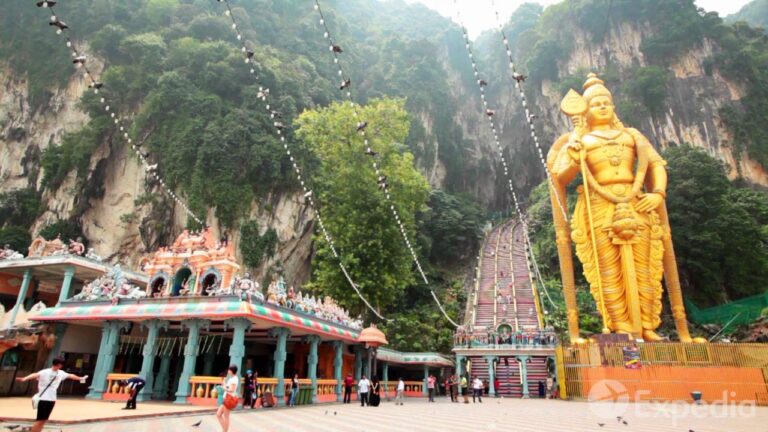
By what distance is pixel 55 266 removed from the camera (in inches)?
647

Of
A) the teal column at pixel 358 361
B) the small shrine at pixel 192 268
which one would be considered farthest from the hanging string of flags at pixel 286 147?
the small shrine at pixel 192 268

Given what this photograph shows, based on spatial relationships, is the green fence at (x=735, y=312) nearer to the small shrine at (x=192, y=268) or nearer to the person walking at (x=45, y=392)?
the small shrine at (x=192, y=268)

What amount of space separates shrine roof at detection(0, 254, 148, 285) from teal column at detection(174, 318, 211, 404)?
6077mm

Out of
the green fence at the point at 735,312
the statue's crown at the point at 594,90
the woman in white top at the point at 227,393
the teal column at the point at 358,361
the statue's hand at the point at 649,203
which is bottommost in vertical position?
the woman in white top at the point at 227,393

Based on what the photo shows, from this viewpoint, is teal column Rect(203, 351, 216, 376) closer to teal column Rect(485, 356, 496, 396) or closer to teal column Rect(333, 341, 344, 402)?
teal column Rect(333, 341, 344, 402)

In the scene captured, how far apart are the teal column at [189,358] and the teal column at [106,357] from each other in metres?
2.39

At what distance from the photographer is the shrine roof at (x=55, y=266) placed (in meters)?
16.2

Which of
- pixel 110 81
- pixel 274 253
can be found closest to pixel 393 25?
pixel 110 81

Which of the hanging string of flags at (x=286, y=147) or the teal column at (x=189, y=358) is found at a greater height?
the hanging string of flags at (x=286, y=147)

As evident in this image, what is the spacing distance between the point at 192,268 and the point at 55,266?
7.15m

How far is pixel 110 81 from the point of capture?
26188 millimetres

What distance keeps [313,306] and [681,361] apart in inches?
405

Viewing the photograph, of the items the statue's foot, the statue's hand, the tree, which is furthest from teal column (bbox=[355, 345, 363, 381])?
the statue's hand

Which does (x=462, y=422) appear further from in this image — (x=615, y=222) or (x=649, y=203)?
(x=649, y=203)
